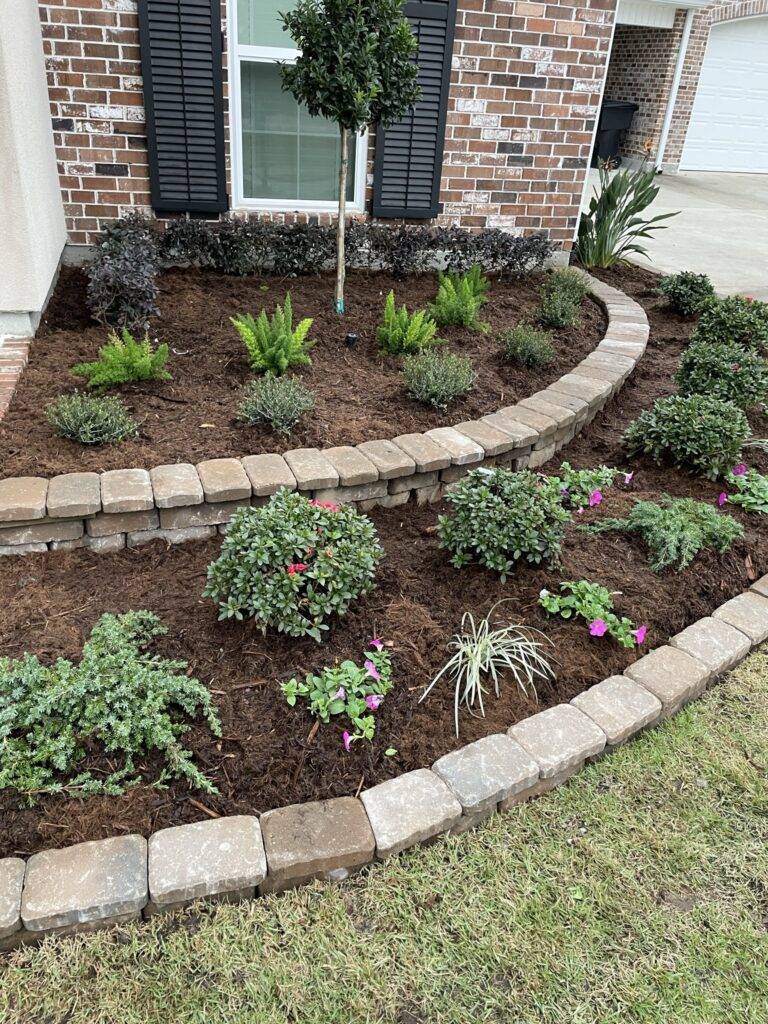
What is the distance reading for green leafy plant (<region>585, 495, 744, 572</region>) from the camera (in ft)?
9.20

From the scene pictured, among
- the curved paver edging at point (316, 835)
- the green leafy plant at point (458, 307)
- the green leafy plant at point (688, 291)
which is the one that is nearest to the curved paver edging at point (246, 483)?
the green leafy plant at point (458, 307)

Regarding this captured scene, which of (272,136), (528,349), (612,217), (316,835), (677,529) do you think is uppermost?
(272,136)

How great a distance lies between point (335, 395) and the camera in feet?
11.7

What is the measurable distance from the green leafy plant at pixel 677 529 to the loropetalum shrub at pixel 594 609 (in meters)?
0.33

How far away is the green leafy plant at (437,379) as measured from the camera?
3510 mm

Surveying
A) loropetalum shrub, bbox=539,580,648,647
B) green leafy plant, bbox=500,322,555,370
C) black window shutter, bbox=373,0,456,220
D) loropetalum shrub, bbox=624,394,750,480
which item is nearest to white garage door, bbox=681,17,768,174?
black window shutter, bbox=373,0,456,220

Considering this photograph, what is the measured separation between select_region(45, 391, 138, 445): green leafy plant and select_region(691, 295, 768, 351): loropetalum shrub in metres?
3.54

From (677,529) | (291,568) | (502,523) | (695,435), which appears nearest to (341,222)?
(695,435)

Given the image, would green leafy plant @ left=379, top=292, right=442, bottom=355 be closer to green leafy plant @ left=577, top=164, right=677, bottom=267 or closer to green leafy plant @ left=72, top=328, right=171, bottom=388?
green leafy plant @ left=72, top=328, right=171, bottom=388

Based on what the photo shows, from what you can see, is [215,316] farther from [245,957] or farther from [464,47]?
[245,957]

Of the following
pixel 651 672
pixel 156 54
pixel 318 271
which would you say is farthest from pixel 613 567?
pixel 156 54

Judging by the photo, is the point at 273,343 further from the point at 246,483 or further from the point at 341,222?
the point at 341,222

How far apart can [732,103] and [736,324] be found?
13319mm

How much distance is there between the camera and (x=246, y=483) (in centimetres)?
279
